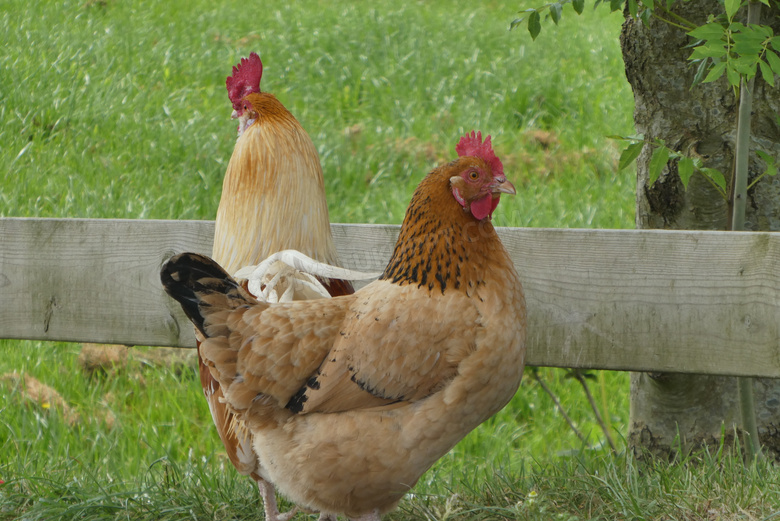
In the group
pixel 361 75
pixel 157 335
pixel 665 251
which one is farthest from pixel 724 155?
pixel 361 75

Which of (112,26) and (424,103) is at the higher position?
(112,26)

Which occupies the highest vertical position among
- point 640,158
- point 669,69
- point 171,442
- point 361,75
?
point 361,75

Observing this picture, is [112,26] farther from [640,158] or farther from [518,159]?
[640,158]

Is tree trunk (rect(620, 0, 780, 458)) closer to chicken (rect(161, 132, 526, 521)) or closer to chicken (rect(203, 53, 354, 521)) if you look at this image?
chicken (rect(161, 132, 526, 521))

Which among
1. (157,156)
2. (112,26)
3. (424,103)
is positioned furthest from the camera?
(112,26)

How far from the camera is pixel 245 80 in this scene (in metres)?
3.00

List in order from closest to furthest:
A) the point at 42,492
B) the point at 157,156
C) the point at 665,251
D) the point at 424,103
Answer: the point at 665,251, the point at 42,492, the point at 157,156, the point at 424,103

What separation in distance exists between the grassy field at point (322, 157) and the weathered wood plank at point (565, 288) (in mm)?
436

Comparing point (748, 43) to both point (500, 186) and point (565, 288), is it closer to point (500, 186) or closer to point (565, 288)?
point (500, 186)

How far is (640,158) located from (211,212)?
3493mm

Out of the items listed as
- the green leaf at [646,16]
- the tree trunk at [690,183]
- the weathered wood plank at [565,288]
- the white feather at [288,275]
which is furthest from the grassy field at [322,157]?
the green leaf at [646,16]

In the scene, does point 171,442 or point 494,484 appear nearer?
point 494,484

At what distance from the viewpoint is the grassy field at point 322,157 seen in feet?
8.98

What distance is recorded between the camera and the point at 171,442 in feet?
11.9
